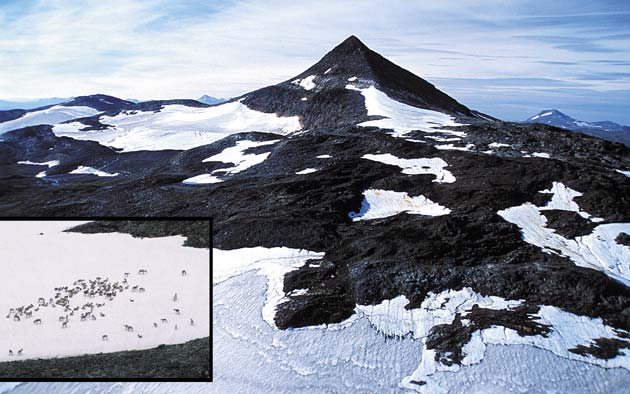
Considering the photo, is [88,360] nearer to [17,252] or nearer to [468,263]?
[17,252]

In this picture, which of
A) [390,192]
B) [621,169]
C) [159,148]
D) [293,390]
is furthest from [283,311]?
[159,148]

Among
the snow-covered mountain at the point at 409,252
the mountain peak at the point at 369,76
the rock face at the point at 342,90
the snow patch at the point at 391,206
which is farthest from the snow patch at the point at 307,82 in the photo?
the snow patch at the point at 391,206

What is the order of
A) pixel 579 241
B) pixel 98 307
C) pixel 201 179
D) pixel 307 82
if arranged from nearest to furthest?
pixel 98 307 < pixel 579 241 < pixel 201 179 < pixel 307 82

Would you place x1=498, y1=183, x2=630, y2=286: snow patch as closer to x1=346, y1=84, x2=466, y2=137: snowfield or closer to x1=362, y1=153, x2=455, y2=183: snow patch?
x1=362, y1=153, x2=455, y2=183: snow patch

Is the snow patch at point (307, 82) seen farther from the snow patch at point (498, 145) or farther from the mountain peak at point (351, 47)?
the snow patch at point (498, 145)

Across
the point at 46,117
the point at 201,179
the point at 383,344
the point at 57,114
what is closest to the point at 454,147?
the point at 201,179

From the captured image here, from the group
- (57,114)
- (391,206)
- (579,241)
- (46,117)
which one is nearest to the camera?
(579,241)

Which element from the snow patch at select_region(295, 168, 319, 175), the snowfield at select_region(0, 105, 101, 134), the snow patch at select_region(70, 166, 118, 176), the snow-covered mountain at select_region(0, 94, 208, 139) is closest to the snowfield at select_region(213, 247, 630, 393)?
the snow patch at select_region(295, 168, 319, 175)

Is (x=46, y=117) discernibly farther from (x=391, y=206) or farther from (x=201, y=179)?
(x=391, y=206)
